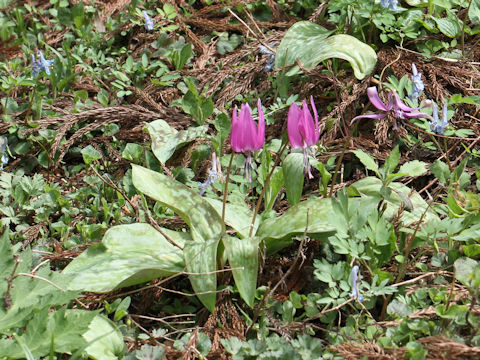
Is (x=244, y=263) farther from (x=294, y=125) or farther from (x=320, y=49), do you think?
(x=320, y=49)

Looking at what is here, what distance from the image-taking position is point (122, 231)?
2.35m

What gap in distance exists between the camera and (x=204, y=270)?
84.2 inches

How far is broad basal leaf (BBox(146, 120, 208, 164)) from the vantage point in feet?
9.88

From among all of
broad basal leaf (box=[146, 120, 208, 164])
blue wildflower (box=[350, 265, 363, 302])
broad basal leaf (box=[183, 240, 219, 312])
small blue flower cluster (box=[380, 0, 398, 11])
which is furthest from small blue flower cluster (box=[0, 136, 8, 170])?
small blue flower cluster (box=[380, 0, 398, 11])

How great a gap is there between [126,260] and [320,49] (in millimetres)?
1688

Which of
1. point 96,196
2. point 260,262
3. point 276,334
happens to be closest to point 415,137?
point 260,262

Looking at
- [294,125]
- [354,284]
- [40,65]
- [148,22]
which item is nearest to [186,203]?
[294,125]

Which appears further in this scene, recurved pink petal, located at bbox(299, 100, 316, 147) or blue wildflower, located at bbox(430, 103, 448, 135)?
blue wildflower, located at bbox(430, 103, 448, 135)

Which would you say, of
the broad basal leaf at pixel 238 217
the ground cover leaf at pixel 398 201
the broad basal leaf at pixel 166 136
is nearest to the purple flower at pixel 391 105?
the ground cover leaf at pixel 398 201

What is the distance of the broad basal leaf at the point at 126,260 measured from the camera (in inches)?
83.9

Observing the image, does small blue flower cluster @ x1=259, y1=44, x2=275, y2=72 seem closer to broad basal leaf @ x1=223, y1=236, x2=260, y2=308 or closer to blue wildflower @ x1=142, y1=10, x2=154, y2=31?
blue wildflower @ x1=142, y1=10, x2=154, y2=31

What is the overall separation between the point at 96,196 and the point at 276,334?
1239 mm

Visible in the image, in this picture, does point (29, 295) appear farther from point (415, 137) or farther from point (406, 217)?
point (415, 137)

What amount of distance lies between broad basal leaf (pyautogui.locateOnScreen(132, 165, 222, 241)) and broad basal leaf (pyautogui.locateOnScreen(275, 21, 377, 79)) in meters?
1.01
